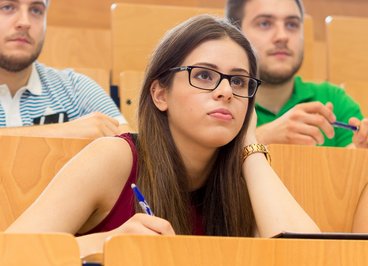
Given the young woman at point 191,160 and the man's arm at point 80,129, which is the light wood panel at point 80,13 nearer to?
the man's arm at point 80,129

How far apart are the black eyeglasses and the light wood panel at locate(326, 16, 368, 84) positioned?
0.95 metres

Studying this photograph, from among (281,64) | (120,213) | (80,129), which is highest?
(281,64)

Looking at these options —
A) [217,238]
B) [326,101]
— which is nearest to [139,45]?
[326,101]

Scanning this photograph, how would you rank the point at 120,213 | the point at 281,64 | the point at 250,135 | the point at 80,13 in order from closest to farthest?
the point at 120,213, the point at 250,135, the point at 281,64, the point at 80,13

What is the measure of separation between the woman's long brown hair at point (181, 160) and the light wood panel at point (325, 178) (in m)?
0.08

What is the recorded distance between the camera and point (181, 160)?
1162mm

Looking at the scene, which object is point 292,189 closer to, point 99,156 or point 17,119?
point 99,156

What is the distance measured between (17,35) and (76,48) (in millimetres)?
429

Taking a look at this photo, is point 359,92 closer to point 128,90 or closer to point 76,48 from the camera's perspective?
point 128,90

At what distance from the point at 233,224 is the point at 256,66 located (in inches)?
9.1

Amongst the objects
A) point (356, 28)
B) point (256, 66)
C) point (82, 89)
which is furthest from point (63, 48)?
point (256, 66)

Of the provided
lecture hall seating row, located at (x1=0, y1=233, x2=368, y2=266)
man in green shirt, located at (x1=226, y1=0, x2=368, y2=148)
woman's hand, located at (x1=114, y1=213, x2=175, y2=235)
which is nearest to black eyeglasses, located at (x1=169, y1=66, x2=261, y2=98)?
woman's hand, located at (x1=114, y1=213, x2=175, y2=235)

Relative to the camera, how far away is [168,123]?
3.84 ft

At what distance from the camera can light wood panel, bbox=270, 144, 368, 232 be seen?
1219mm
